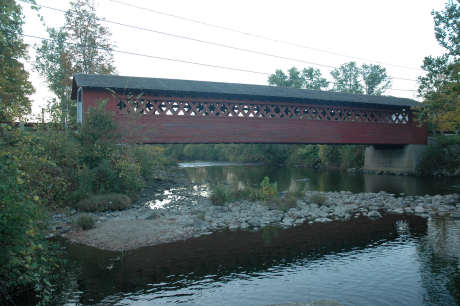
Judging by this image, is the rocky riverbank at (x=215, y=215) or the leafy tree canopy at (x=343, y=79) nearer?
the rocky riverbank at (x=215, y=215)

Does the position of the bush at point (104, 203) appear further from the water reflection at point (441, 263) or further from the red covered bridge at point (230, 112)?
the water reflection at point (441, 263)

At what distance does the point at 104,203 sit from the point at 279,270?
644cm

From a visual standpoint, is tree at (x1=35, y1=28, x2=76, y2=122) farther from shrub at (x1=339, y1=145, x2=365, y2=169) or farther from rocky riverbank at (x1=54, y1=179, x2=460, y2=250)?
shrub at (x1=339, y1=145, x2=365, y2=169)

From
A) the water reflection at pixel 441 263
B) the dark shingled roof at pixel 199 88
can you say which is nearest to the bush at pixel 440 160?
the dark shingled roof at pixel 199 88

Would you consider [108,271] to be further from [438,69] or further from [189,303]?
[438,69]

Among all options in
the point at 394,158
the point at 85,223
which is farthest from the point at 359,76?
the point at 85,223

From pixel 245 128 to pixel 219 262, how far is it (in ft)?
32.8

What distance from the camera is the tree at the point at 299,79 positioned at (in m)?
38.5

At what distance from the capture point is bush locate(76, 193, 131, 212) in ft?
33.1

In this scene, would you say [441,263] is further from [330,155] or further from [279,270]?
[330,155]

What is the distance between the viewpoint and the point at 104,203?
10.3 m

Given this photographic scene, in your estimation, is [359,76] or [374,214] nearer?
[374,214]

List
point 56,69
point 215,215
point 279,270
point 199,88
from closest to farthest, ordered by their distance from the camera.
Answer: point 279,270, point 215,215, point 199,88, point 56,69

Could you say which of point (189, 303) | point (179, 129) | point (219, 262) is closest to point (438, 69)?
point (179, 129)
